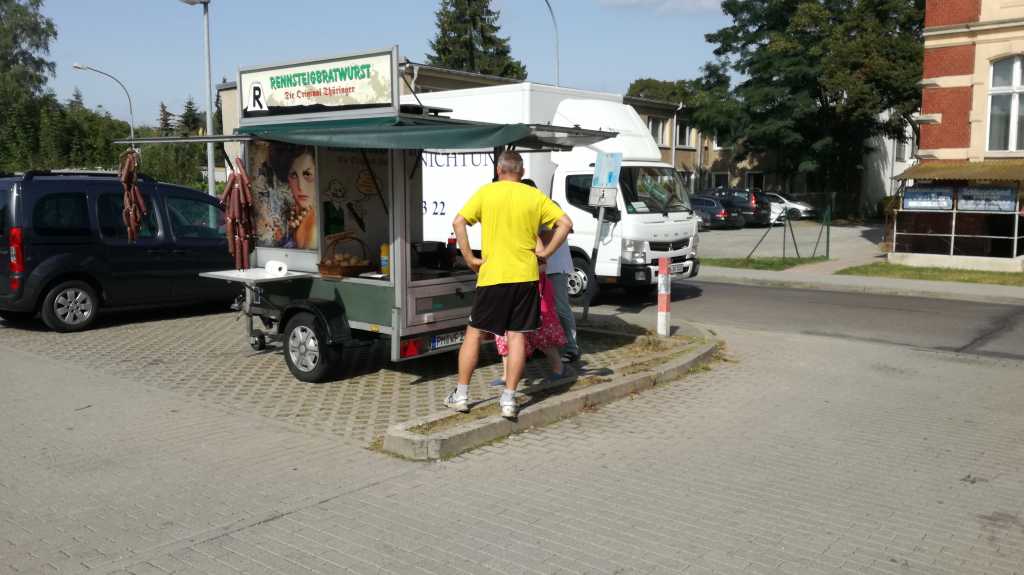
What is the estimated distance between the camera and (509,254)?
6.23m

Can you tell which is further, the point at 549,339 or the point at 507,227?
the point at 549,339

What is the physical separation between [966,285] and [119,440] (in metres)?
15.7

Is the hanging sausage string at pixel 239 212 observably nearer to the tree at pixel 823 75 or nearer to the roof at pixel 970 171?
the roof at pixel 970 171

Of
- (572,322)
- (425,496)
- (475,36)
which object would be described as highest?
(475,36)

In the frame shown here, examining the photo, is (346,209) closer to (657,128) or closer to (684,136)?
(657,128)

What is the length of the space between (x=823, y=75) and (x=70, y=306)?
116 ft

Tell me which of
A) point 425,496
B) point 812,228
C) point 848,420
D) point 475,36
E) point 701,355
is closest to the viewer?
point 425,496

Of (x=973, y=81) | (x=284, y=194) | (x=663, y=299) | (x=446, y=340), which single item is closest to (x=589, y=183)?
(x=663, y=299)

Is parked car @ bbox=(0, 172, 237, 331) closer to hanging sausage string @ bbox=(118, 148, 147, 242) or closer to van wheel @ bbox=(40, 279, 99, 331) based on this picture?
van wheel @ bbox=(40, 279, 99, 331)

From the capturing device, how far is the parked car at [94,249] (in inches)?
409

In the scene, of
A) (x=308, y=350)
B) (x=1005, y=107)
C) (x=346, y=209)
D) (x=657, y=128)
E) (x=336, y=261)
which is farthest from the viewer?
(x=657, y=128)

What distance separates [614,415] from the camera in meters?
6.94

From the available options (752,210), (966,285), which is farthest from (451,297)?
(752,210)

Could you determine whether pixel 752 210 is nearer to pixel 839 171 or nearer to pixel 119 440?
pixel 839 171
